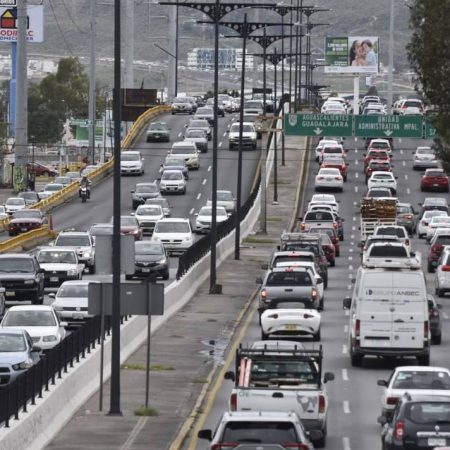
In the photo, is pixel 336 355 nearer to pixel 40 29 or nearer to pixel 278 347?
pixel 278 347

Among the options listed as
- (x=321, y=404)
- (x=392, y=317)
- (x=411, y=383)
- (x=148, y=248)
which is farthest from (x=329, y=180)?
(x=321, y=404)

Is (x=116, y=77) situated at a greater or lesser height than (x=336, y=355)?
greater

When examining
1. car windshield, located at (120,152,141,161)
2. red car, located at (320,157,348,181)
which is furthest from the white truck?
car windshield, located at (120,152,141,161)

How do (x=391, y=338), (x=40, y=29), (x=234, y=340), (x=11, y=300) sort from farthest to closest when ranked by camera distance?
(x=40, y=29)
(x=11, y=300)
(x=234, y=340)
(x=391, y=338)

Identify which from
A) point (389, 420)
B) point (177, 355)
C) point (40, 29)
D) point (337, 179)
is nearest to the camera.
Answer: point (389, 420)

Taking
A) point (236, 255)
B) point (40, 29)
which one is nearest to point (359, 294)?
point (236, 255)

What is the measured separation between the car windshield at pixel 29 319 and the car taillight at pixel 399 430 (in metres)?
15.8

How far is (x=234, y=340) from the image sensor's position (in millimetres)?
43031

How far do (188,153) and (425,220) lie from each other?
27.4 m

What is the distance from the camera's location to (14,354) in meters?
32.3

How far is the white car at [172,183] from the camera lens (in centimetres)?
9356

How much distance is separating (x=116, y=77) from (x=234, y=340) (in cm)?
1393

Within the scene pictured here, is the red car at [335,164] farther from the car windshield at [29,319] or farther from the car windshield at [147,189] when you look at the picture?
the car windshield at [29,319]

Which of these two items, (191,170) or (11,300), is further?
(191,170)
